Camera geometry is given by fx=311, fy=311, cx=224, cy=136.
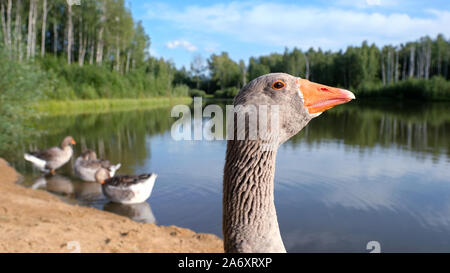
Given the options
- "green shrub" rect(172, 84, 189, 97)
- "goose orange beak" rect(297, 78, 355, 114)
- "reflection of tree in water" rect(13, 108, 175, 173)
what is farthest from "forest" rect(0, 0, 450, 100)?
"goose orange beak" rect(297, 78, 355, 114)

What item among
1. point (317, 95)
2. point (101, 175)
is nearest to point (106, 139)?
point (101, 175)

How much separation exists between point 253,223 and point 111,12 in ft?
176

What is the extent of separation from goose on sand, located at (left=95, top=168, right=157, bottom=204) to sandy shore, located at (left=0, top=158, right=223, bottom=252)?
678mm

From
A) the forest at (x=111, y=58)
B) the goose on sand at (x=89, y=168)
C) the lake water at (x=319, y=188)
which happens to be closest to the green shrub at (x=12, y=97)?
the lake water at (x=319, y=188)

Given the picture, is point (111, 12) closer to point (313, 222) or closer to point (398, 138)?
point (398, 138)

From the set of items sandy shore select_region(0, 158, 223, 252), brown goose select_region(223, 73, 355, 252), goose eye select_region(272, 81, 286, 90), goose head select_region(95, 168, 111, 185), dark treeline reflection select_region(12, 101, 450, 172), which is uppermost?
goose eye select_region(272, 81, 286, 90)

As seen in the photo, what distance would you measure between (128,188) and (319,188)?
5.86 m

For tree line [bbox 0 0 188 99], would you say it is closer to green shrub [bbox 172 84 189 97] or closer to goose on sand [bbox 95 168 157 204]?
green shrub [bbox 172 84 189 97]

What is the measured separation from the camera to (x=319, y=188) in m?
9.99

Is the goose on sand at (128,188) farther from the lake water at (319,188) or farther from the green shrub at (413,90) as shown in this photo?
the green shrub at (413,90)

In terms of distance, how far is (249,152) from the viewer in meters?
2.55

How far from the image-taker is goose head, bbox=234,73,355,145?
2.56 meters

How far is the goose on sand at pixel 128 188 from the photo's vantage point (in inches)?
331

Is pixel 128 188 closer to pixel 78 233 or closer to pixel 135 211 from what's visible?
pixel 135 211
